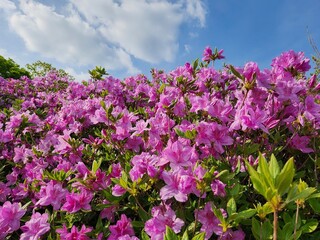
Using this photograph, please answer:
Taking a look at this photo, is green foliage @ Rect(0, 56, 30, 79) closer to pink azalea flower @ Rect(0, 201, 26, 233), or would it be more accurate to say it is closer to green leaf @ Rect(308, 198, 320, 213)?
pink azalea flower @ Rect(0, 201, 26, 233)

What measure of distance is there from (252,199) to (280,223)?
0.86 feet

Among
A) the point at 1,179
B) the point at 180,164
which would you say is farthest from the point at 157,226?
Answer: the point at 1,179

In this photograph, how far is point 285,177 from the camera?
908mm

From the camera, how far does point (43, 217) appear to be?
1.79 meters

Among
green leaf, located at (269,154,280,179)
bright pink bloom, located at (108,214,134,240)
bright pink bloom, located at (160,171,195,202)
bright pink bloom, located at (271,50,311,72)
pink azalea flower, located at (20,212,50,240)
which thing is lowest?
pink azalea flower, located at (20,212,50,240)

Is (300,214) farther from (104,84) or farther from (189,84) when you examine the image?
(104,84)

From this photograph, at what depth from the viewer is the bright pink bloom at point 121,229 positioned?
1608 millimetres

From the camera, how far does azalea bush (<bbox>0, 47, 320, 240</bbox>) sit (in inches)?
56.1

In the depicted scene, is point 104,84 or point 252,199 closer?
point 252,199

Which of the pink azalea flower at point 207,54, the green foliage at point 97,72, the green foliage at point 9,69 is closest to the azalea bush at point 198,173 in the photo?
the pink azalea flower at point 207,54

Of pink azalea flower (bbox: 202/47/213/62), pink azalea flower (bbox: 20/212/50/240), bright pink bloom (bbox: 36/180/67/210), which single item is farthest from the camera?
pink azalea flower (bbox: 202/47/213/62)

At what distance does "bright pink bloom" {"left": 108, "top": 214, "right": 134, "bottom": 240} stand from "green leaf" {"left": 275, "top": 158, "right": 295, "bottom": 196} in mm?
958

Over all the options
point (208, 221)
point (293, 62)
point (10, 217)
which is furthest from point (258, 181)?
point (10, 217)

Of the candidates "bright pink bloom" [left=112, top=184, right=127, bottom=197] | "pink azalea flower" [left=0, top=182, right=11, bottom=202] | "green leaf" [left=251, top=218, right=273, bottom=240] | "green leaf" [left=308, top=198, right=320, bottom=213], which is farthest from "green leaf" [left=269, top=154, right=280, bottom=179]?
"pink azalea flower" [left=0, top=182, right=11, bottom=202]
